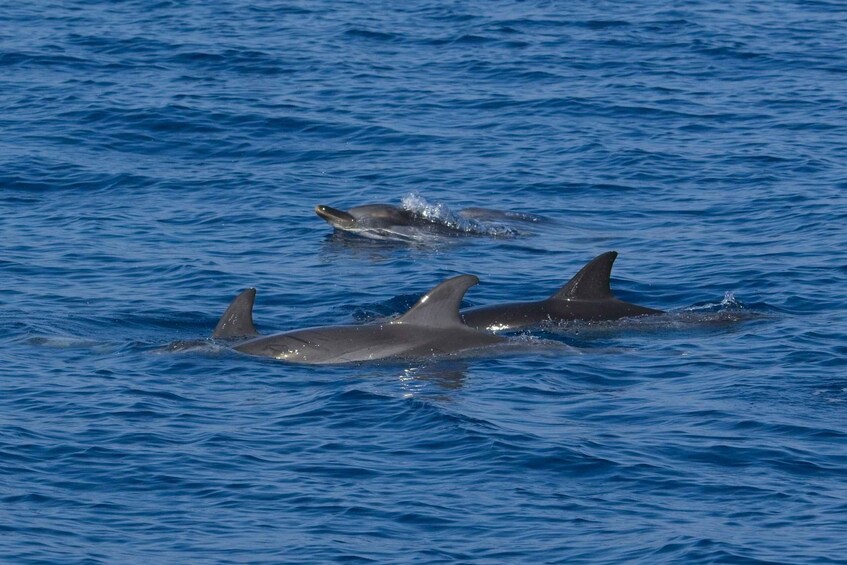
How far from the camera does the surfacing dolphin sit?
25641 millimetres

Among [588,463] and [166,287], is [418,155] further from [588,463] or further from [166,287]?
[588,463]

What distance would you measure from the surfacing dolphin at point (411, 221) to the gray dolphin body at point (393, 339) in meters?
7.15

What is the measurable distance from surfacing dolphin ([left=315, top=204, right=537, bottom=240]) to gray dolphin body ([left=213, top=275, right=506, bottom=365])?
7.15 meters

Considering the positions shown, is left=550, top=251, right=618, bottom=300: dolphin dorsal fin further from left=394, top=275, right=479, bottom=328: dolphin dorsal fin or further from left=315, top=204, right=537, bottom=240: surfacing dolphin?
left=315, top=204, right=537, bottom=240: surfacing dolphin

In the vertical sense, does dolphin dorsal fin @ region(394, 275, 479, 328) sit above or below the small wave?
above

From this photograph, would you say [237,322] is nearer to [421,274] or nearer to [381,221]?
[421,274]

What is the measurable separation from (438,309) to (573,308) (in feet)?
7.98

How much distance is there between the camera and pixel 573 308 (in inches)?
784

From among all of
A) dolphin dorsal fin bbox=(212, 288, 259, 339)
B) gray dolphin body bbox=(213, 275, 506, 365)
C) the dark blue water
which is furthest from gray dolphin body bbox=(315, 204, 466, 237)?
gray dolphin body bbox=(213, 275, 506, 365)

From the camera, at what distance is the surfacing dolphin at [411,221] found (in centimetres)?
2564

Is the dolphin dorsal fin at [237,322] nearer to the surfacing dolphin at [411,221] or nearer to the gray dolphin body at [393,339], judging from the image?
the gray dolphin body at [393,339]

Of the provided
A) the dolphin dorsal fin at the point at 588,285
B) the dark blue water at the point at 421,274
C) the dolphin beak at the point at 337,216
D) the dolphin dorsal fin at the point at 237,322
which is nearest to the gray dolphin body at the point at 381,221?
the dolphin beak at the point at 337,216

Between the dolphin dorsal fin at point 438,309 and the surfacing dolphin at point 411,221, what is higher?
the dolphin dorsal fin at point 438,309

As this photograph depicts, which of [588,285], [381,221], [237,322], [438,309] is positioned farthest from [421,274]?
[438,309]
